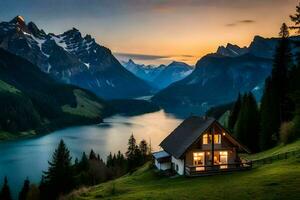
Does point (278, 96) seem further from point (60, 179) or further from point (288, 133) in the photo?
point (60, 179)

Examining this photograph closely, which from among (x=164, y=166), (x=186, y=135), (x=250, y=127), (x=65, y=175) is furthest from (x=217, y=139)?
(x=65, y=175)

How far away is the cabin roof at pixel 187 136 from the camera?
6066 centimetres

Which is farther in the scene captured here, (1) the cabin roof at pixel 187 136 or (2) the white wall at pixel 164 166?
(2) the white wall at pixel 164 166

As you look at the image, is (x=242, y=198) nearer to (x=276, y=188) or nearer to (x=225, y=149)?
(x=276, y=188)

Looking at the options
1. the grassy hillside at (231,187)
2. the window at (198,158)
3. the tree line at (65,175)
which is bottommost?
the tree line at (65,175)

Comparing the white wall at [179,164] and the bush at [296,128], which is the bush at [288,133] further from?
the white wall at [179,164]

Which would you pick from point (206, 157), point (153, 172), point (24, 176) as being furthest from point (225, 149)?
point (24, 176)

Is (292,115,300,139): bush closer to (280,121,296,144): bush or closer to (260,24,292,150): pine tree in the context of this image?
(280,121,296,144): bush

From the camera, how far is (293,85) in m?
77.9

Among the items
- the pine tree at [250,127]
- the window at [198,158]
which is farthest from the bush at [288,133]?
the window at [198,158]

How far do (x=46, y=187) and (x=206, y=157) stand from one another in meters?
46.9

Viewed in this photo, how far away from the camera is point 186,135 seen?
6506 cm

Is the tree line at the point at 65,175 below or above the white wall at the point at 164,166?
below

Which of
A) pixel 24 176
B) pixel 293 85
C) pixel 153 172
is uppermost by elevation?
pixel 293 85
